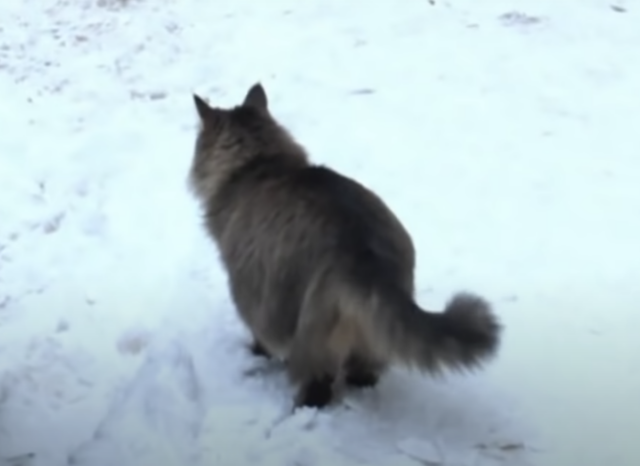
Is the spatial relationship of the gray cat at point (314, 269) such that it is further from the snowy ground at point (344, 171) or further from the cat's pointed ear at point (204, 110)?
the snowy ground at point (344, 171)

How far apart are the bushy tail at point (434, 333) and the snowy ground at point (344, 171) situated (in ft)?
1.48

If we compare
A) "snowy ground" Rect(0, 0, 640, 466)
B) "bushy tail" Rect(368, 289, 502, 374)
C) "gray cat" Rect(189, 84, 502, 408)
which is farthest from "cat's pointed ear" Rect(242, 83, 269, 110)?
"bushy tail" Rect(368, 289, 502, 374)

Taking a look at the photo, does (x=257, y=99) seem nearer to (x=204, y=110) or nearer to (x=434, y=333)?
(x=204, y=110)

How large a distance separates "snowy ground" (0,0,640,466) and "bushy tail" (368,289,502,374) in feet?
1.48

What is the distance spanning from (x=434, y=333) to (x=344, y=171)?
1990 millimetres

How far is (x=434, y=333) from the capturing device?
3.22 meters

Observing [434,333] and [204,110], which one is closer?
[434,333]

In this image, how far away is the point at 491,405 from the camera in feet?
12.3

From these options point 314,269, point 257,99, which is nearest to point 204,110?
point 257,99

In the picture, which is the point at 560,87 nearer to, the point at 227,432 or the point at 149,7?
the point at 149,7

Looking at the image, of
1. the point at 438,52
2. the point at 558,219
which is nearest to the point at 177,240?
the point at 558,219

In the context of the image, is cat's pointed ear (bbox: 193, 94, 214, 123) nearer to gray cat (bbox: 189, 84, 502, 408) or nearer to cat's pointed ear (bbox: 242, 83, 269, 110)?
gray cat (bbox: 189, 84, 502, 408)

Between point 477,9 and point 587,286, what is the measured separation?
2.57 meters

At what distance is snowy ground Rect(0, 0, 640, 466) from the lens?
371cm
